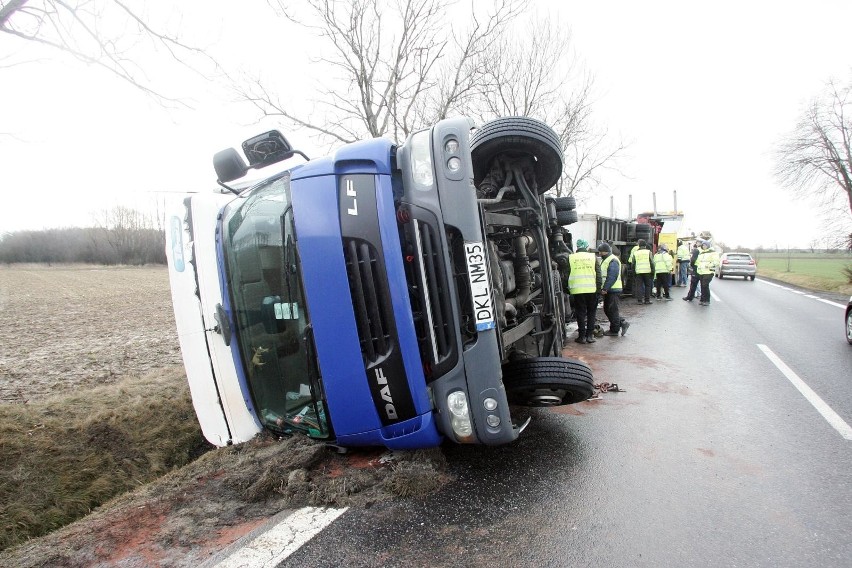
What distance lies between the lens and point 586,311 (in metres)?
7.92

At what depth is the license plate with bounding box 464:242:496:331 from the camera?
280 centimetres

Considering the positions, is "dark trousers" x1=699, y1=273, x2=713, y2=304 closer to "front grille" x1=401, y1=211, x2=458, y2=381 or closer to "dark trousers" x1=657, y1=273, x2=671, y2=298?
"dark trousers" x1=657, y1=273, x2=671, y2=298

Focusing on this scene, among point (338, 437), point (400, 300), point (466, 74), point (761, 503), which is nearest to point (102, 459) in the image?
point (338, 437)

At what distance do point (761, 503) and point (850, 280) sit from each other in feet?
67.5

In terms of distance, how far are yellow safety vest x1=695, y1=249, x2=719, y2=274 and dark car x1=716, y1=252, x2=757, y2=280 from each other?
12.8 metres

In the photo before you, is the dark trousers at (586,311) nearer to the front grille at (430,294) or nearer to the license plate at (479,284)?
the license plate at (479,284)

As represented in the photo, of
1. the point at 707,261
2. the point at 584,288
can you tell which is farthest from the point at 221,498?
the point at 707,261

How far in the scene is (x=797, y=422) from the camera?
12.8 feet

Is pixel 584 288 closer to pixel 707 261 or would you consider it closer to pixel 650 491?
pixel 650 491

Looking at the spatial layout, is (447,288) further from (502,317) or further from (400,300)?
(502,317)

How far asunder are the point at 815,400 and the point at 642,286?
936 centimetres

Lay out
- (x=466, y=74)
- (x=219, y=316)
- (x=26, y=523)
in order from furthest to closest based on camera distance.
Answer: (x=466, y=74), (x=26, y=523), (x=219, y=316)

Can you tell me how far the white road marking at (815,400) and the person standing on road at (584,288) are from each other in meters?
2.34

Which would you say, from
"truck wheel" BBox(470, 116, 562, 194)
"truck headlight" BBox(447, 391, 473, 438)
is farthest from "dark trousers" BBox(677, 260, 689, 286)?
"truck headlight" BBox(447, 391, 473, 438)
